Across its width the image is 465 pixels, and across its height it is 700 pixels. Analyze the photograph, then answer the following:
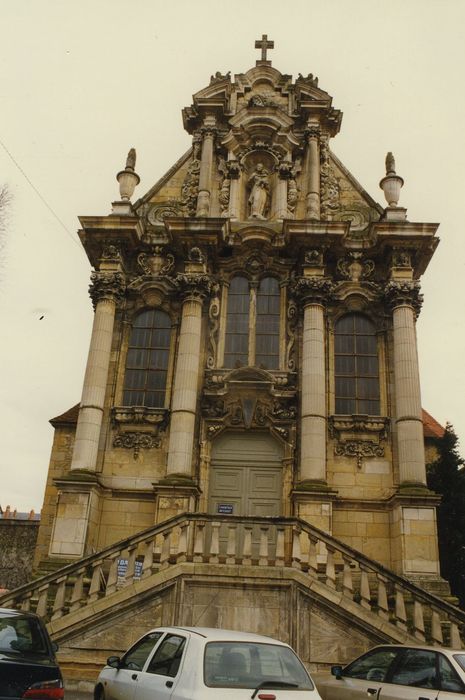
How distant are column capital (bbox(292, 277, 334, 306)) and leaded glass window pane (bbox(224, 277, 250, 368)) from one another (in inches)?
60.3

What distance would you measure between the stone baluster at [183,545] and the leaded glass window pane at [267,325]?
5825 mm

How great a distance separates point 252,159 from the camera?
782 inches

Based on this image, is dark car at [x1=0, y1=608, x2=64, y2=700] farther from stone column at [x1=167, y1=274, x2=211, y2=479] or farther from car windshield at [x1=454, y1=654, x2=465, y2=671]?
stone column at [x1=167, y1=274, x2=211, y2=479]

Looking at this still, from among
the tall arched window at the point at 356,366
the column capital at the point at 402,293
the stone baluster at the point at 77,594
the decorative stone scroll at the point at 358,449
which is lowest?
the stone baluster at the point at 77,594

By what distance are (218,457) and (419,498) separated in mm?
4787

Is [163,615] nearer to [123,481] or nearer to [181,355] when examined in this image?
[123,481]

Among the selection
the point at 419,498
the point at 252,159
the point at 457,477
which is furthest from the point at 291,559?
the point at 252,159

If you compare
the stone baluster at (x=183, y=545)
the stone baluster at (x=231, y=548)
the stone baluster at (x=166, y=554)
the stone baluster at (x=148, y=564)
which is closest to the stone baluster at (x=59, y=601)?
the stone baluster at (x=148, y=564)

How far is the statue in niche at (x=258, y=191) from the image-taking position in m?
18.9

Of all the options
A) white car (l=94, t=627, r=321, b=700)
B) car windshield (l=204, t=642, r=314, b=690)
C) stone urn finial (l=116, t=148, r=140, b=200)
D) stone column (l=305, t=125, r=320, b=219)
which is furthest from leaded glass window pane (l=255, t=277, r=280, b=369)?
car windshield (l=204, t=642, r=314, b=690)

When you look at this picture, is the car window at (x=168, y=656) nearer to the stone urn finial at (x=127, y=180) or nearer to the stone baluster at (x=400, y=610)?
the stone baluster at (x=400, y=610)

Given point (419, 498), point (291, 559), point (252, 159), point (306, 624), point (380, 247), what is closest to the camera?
point (306, 624)

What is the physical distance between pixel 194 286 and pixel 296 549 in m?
7.77

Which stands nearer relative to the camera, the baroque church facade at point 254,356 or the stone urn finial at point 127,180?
the baroque church facade at point 254,356
